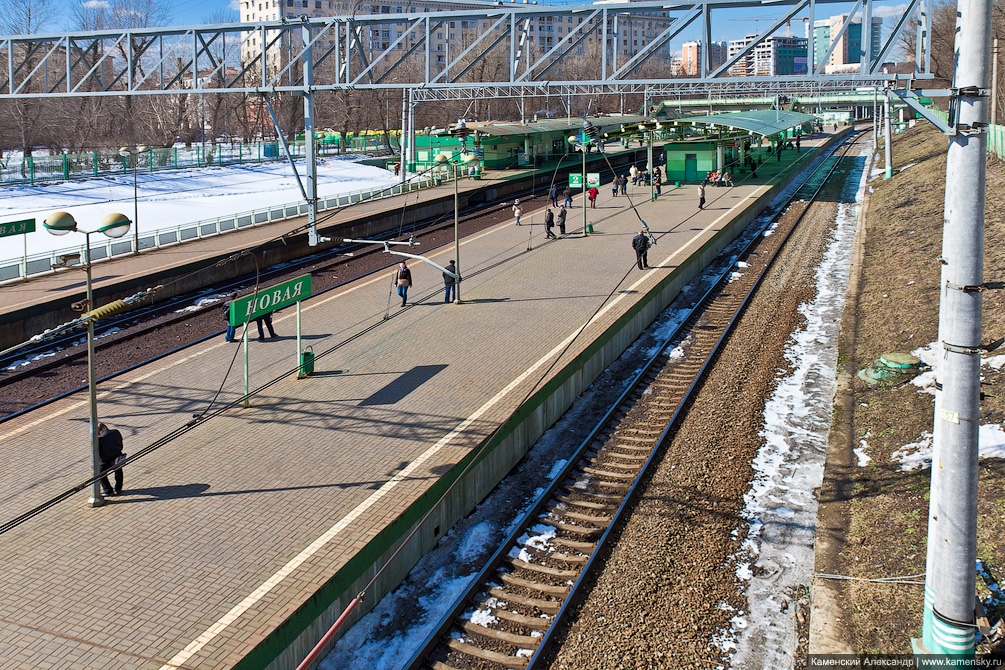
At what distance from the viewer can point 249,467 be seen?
11938 millimetres

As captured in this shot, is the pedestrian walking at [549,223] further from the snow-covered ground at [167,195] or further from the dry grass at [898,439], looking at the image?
the snow-covered ground at [167,195]

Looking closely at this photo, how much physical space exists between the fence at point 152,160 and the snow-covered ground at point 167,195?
1152mm

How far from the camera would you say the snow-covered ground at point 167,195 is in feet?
121

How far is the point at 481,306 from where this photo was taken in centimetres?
2120

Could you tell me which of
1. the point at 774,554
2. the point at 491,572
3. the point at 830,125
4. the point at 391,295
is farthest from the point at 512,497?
the point at 830,125

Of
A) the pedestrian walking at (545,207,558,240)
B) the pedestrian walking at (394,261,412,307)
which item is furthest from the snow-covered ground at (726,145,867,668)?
the pedestrian walking at (545,207,558,240)

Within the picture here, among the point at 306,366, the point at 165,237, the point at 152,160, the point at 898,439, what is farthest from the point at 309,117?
the point at 152,160

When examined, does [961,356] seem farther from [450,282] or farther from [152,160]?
[152,160]

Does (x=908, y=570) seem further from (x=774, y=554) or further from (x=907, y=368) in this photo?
(x=907, y=368)

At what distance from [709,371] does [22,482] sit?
12.4 meters

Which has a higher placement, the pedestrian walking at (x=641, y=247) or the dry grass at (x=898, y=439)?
the pedestrian walking at (x=641, y=247)

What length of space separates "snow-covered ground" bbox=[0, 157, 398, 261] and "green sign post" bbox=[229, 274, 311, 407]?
A: 18978mm

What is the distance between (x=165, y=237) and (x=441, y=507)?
22.0m

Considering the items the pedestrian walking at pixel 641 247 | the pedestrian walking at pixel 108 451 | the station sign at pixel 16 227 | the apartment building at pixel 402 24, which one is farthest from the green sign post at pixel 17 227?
the apartment building at pixel 402 24
